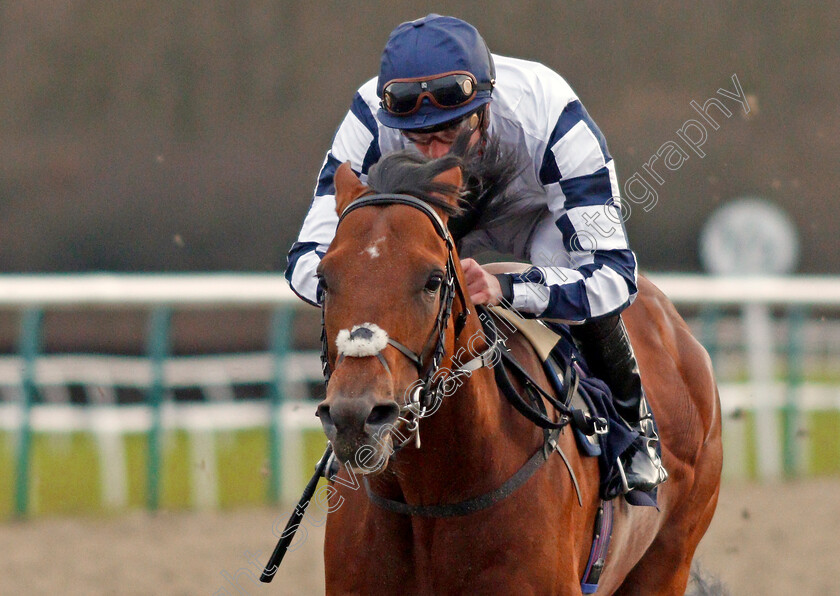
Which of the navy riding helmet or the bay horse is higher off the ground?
the navy riding helmet

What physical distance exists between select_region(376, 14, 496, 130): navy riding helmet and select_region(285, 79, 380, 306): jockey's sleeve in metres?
0.27

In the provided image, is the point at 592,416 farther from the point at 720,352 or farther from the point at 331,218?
the point at 720,352

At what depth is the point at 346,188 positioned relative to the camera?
8.29 ft

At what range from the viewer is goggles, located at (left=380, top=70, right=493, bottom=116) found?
2705mm

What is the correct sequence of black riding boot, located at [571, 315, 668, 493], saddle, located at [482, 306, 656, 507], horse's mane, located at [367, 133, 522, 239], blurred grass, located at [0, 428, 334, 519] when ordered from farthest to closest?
blurred grass, located at [0, 428, 334, 519] → black riding boot, located at [571, 315, 668, 493] → saddle, located at [482, 306, 656, 507] → horse's mane, located at [367, 133, 522, 239]

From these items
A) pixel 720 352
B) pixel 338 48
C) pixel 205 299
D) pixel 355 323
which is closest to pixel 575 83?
pixel 338 48

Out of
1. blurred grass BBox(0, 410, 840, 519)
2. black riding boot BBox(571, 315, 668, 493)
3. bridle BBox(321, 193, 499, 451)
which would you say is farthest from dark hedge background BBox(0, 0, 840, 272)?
bridle BBox(321, 193, 499, 451)

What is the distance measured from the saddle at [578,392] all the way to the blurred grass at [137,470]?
4.17 metres

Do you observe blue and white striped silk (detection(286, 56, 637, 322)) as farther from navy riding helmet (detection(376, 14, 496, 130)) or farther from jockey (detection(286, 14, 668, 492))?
navy riding helmet (detection(376, 14, 496, 130))

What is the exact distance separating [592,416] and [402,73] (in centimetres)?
107

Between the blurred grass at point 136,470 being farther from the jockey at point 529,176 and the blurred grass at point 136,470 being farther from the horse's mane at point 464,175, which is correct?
the horse's mane at point 464,175

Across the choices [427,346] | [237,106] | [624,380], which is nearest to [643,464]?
[624,380]

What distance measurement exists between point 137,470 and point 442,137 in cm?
529

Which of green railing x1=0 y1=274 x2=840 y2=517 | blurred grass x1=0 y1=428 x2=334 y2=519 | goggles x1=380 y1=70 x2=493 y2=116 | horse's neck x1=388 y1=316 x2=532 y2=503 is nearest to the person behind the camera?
horse's neck x1=388 y1=316 x2=532 y2=503
